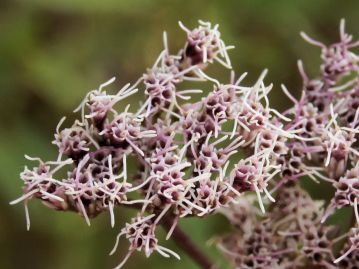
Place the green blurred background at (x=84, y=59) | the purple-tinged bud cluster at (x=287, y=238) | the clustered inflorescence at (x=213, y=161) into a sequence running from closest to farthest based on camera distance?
1. the clustered inflorescence at (x=213, y=161)
2. the purple-tinged bud cluster at (x=287, y=238)
3. the green blurred background at (x=84, y=59)

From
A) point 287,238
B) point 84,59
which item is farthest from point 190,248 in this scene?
point 84,59

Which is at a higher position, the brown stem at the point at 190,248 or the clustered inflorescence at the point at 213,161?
the clustered inflorescence at the point at 213,161

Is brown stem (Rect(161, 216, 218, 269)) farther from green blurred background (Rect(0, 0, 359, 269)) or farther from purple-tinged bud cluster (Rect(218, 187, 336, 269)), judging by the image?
A: green blurred background (Rect(0, 0, 359, 269))

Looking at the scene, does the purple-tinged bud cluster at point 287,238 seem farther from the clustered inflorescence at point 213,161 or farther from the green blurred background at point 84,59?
the green blurred background at point 84,59

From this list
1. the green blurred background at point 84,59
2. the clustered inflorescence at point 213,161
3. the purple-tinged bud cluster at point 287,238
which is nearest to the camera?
the clustered inflorescence at point 213,161

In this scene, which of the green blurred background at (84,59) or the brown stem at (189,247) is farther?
the green blurred background at (84,59)

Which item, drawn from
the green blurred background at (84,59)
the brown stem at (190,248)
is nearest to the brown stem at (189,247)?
the brown stem at (190,248)

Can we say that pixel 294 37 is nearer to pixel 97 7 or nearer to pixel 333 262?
pixel 97 7

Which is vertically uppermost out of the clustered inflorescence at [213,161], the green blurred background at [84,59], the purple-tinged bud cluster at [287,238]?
the green blurred background at [84,59]
